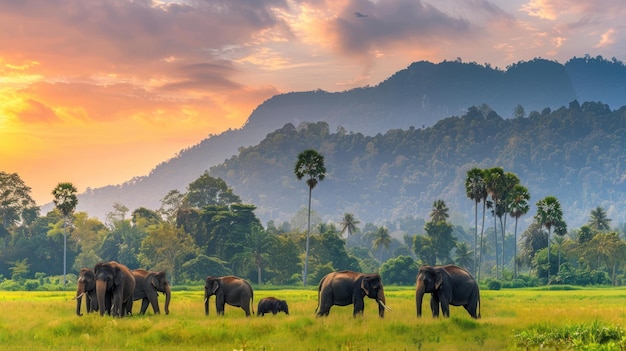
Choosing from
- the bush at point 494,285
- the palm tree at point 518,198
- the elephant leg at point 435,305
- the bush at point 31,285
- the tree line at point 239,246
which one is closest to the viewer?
the elephant leg at point 435,305

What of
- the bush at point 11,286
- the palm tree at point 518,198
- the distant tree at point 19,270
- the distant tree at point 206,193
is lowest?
the bush at point 11,286

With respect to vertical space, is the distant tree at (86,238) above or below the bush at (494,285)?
above

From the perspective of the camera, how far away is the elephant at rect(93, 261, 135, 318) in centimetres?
3119

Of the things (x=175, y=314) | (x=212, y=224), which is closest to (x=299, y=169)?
(x=212, y=224)

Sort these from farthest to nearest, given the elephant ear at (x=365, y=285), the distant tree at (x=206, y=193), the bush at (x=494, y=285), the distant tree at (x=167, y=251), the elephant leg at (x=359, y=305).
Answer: the distant tree at (x=206, y=193) → the distant tree at (x=167, y=251) → the bush at (x=494, y=285) → the elephant leg at (x=359, y=305) → the elephant ear at (x=365, y=285)

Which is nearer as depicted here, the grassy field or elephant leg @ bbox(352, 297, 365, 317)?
the grassy field

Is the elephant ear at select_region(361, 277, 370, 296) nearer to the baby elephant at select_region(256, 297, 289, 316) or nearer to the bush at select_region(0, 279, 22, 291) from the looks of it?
the baby elephant at select_region(256, 297, 289, 316)

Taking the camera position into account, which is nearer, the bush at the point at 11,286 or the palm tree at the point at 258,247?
the bush at the point at 11,286

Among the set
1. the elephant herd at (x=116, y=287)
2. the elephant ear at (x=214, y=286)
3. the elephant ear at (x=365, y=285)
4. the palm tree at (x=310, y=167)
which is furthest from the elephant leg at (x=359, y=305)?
the palm tree at (x=310, y=167)

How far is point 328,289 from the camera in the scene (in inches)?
1292

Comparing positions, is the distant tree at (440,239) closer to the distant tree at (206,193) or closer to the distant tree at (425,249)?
the distant tree at (425,249)

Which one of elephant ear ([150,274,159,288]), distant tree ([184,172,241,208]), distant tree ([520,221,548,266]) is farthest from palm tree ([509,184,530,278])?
elephant ear ([150,274,159,288])

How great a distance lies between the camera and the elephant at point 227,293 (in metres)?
35.2

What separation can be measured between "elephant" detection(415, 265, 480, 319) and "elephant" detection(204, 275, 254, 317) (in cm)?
896
